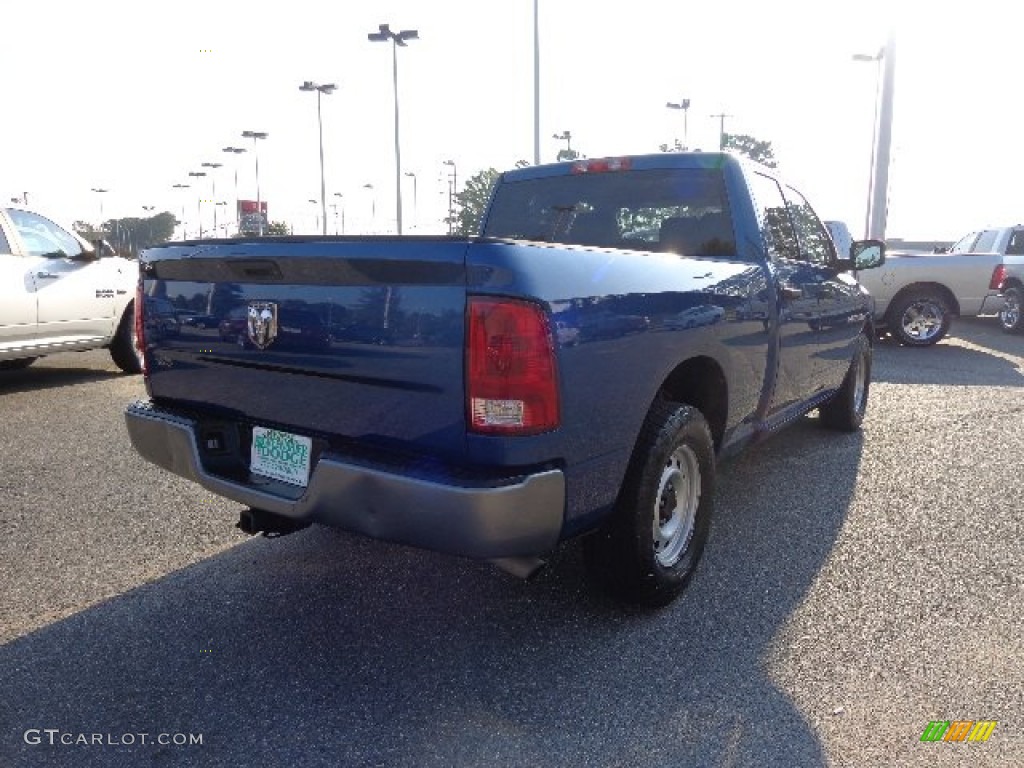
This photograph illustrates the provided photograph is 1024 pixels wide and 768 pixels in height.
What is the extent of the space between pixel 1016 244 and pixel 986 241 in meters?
0.54

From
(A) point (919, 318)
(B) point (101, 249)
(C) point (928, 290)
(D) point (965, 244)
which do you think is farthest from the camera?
(D) point (965, 244)

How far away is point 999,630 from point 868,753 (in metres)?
Result: 1.07

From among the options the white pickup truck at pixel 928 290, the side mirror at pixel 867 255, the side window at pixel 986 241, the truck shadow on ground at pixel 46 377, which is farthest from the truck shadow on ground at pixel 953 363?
the truck shadow on ground at pixel 46 377

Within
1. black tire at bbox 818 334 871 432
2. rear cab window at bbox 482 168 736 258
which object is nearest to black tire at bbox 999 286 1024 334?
black tire at bbox 818 334 871 432

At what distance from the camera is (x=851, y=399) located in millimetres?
5879

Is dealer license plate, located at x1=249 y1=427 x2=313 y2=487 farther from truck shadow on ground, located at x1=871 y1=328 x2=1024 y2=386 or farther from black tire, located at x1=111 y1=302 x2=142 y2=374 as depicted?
truck shadow on ground, located at x1=871 y1=328 x2=1024 y2=386

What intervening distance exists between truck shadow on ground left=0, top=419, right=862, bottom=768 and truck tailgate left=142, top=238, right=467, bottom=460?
2.59 feet

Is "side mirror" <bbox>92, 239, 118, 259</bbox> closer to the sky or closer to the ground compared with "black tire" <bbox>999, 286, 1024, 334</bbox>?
closer to the sky

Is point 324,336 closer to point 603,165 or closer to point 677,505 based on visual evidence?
point 677,505

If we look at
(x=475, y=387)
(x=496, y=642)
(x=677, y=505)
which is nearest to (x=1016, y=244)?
(x=677, y=505)

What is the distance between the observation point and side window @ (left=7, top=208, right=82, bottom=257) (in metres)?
7.20

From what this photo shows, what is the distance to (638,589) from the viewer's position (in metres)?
2.89

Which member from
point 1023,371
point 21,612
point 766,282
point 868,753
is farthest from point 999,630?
point 1023,371

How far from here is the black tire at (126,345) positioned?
8.23 meters
